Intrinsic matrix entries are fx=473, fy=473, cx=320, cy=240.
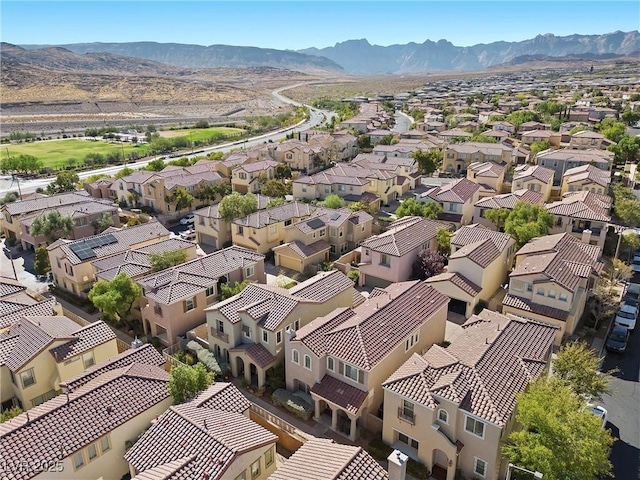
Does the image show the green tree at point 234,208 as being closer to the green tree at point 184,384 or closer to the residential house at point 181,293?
the residential house at point 181,293

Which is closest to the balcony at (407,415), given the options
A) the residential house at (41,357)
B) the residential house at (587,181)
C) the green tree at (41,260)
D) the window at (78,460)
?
the window at (78,460)

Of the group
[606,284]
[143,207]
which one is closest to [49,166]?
[143,207]

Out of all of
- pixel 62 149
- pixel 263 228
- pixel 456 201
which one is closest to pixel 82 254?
pixel 263 228

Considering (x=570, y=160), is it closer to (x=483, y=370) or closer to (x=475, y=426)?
(x=483, y=370)

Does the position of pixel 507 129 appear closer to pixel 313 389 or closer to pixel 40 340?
pixel 313 389

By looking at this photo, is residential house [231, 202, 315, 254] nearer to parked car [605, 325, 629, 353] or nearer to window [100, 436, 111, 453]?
window [100, 436, 111, 453]
